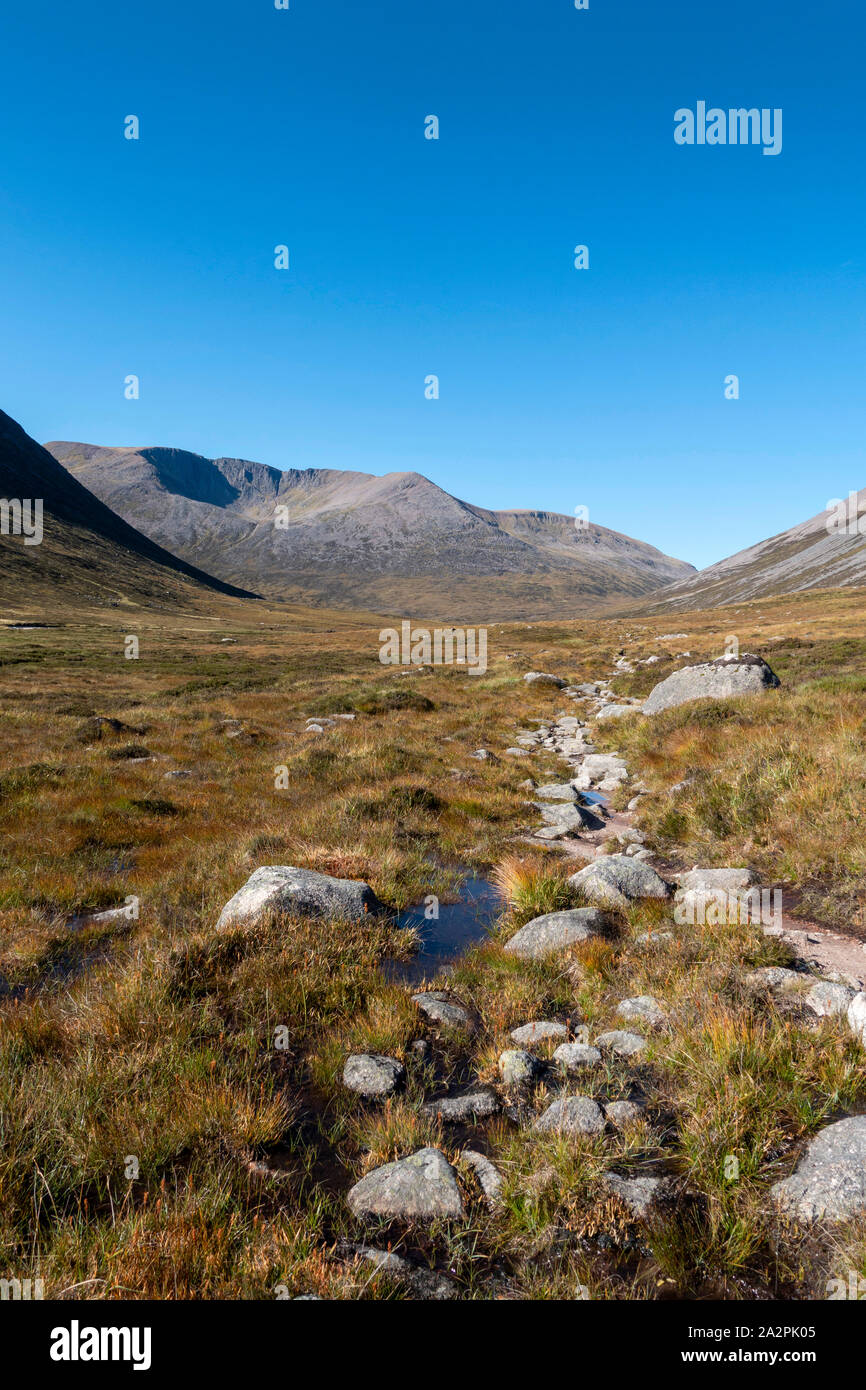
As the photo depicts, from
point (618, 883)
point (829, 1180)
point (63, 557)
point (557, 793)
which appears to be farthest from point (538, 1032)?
point (63, 557)

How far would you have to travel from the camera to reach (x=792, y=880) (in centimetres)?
680

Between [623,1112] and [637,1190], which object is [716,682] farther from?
[637,1190]

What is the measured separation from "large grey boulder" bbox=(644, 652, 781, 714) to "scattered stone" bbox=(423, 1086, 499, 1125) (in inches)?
610

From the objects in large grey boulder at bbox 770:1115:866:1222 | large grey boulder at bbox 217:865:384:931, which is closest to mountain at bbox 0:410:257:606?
large grey boulder at bbox 217:865:384:931

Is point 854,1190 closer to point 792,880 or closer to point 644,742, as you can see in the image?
point 792,880

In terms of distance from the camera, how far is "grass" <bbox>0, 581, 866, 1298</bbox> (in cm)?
272

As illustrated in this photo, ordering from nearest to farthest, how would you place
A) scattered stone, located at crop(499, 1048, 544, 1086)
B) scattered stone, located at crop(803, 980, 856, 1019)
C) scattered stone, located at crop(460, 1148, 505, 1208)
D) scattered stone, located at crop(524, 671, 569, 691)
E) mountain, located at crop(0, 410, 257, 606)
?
scattered stone, located at crop(460, 1148, 505, 1208), scattered stone, located at crop(499, 1048, 544, 1086), scattered stone, located at crop(803, 980, 856, 1019), scattered stone, located at crop(524, 671, 569, 691), mountain, located at crop(0, 410, 257, 606)

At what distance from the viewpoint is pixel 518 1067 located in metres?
4.10

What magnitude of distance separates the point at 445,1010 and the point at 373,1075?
3.05 feet

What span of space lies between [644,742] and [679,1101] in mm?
11831

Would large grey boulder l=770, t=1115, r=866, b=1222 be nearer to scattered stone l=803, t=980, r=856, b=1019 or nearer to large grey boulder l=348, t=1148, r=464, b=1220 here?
scattered stone l=803, t=980, r=856, b=1019

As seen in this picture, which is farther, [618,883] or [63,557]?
[63,557]

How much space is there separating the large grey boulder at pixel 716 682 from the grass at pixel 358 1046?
20.5 feet
